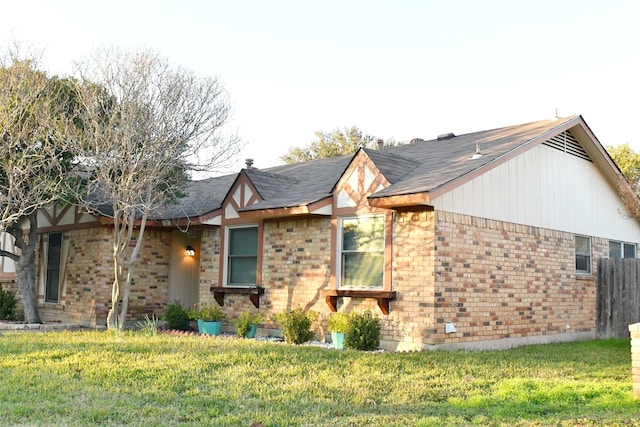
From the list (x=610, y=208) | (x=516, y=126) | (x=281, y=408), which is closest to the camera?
(x=281, y=408)

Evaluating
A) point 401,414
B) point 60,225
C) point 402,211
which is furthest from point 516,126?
point 60,225

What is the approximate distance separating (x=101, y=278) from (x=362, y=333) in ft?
25.1

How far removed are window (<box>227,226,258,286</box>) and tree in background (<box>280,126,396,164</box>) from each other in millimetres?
29244

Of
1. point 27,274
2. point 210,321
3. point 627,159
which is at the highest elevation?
point 627,159

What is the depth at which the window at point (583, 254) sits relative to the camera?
1514cm

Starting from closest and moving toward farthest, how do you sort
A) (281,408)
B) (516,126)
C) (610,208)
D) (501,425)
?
(501,425), (281,408), (516,126), (610,208)

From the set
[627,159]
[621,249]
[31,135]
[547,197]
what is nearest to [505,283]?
[547,197]

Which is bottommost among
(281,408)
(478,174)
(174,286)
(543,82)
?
(281,408)

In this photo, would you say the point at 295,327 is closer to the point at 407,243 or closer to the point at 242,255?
the point at 407,243

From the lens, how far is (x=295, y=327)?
1203 cm

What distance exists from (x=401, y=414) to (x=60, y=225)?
1359 cm

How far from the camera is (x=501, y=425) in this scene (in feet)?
19.4

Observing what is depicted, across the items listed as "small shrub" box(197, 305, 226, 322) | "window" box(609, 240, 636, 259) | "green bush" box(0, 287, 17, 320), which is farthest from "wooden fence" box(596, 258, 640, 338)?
"green bush" box(0, 287, 17, 320)

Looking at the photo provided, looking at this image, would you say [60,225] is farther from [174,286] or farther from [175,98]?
[175,98]
